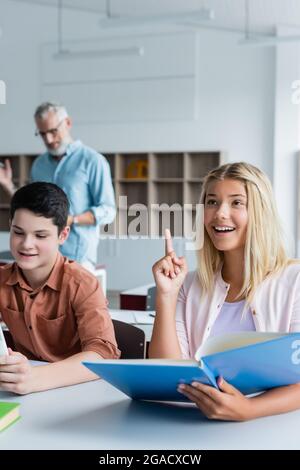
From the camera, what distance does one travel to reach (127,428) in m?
1.19

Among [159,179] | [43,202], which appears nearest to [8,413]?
[43,202]

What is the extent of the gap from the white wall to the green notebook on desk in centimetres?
657

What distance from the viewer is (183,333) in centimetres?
176

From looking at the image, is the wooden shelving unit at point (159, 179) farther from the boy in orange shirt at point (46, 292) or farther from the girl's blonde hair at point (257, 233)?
the girl's blonde hair at point (257, 233)

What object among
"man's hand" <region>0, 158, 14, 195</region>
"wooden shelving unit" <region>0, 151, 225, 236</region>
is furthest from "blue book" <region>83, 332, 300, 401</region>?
"wooden shelving unit" <region>0, 151, 225, 236</region>

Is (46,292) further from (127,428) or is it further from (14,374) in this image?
(127,428)

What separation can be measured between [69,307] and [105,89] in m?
6.70

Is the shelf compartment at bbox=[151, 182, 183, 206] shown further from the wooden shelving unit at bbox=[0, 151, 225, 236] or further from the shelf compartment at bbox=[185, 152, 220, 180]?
the shelf compartment at bbox=[185, 152, 220, 180]

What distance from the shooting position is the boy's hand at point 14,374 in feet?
4.49

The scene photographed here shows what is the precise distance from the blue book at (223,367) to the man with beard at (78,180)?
2.21 m

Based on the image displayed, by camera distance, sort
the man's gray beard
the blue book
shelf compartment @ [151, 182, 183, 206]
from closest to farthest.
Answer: the blue book → the man's gray beard → shelf compartment @ [151, 182, 183, 206]

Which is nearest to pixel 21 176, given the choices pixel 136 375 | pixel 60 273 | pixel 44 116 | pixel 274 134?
pixel 274 134

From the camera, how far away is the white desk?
1.11 metres

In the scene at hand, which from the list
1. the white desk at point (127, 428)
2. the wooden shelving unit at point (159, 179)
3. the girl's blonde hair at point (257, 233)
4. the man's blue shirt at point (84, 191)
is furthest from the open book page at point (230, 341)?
the wooden shelving unit at point (159, 179)
